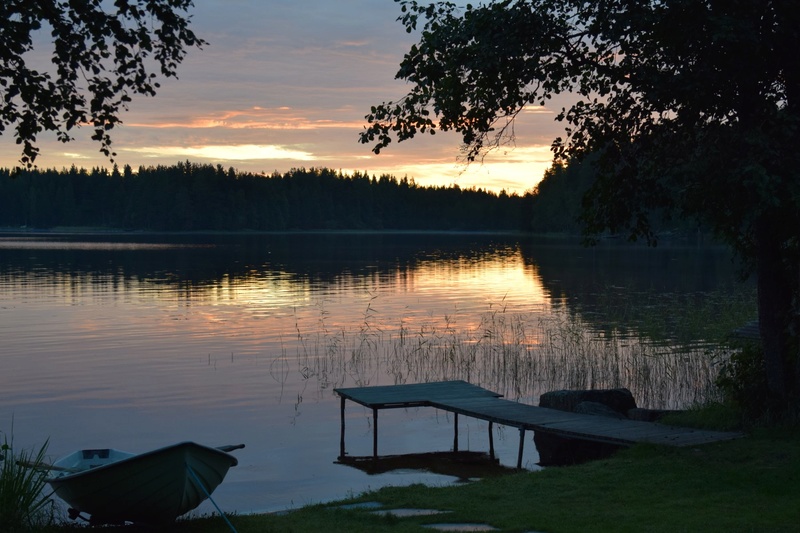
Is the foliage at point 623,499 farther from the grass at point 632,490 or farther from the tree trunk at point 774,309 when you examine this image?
the tree trunk at point 774,309

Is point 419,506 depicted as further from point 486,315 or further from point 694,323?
point 486,315

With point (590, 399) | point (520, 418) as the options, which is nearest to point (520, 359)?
point (590, 399)

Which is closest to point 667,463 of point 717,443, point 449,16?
point 717,443

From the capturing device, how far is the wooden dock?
14.3 metres

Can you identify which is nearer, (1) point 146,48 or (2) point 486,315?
A: (1) point 146,48

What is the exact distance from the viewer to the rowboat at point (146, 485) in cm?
977

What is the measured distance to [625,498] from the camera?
446 inches

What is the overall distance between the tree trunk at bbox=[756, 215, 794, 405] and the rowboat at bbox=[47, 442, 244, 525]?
8.78 m

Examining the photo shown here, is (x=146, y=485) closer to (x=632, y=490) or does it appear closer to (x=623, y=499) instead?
(x=623, y=499)

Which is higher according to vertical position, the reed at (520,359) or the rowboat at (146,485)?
the rowboat at (146,485)

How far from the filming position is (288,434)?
19656mm

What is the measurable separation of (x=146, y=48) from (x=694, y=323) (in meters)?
25.2

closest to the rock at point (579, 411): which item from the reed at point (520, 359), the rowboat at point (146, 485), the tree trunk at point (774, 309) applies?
the reed at point (520, 359)

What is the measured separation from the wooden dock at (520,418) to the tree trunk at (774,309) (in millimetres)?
1313
